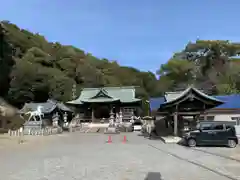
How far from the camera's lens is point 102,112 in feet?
143

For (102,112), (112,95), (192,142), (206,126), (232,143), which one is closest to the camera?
(232,143)

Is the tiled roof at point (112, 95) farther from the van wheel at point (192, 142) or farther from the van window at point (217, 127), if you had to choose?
the van window at point (217, 127)

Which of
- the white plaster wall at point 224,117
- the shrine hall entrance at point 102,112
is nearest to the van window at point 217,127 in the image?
the white plaster wall at point 224,117

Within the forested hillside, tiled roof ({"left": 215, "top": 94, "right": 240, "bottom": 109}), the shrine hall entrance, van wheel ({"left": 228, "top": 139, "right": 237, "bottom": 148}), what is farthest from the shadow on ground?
the forested hillside

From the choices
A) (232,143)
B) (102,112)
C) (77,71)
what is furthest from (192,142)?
(77,71)

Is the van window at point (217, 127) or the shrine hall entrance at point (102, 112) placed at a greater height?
the shrine hall entrance at point (102, 112)

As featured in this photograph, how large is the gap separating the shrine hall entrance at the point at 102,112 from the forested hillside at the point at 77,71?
13.7 m

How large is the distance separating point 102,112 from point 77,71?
23.3 metres

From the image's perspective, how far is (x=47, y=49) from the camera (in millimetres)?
69875

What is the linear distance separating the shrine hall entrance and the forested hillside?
13664 millimetres

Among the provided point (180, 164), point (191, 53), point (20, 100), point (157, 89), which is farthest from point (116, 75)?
point (180, 164)

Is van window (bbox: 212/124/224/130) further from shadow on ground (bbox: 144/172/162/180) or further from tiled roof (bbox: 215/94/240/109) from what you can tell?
shadow on ground (bbox: 144/172/162/180)

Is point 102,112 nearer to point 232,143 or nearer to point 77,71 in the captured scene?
point 77,71

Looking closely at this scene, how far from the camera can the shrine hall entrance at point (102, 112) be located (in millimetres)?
42781
